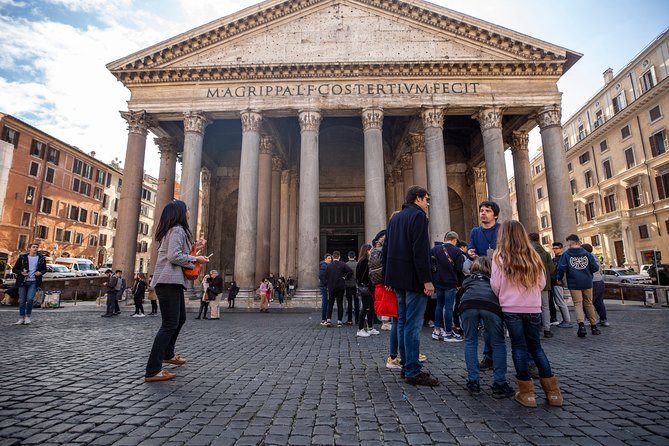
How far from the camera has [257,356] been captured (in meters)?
5.02

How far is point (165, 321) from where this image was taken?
12.6 ft

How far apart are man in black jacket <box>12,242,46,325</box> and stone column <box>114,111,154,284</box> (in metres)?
6.71

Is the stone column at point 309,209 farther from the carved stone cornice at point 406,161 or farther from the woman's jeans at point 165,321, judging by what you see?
the woman's jeans at point 165,321

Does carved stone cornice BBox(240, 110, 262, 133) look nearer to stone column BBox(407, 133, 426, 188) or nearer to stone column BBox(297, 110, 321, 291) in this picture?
stone column BBox(297, 110, 321, 291)

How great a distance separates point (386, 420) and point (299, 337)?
14.4 feet

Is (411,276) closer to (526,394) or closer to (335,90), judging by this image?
(526,394)

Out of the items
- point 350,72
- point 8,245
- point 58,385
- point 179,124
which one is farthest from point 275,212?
point 8,245

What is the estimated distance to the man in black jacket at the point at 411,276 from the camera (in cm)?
368

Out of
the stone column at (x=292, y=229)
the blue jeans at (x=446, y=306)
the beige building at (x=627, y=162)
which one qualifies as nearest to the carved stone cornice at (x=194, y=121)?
the stone column at (x=292, y=229)

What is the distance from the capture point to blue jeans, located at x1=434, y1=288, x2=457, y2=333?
249 inches

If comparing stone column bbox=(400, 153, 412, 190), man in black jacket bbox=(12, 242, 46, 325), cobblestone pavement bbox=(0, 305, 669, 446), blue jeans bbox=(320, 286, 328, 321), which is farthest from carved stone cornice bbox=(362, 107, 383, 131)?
man in black jacket bbox=(12, 242, 46, 325)

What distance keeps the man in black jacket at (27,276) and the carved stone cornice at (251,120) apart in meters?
9.27

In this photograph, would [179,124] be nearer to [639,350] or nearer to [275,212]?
[275,212]

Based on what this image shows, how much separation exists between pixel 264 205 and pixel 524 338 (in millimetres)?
15636
